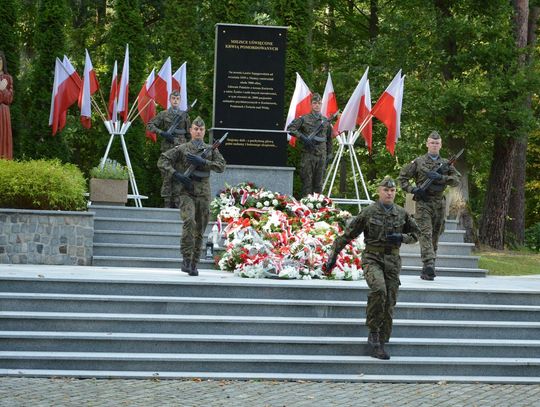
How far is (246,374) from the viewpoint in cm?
1225

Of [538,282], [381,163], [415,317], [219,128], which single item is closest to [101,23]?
A: [381,163]

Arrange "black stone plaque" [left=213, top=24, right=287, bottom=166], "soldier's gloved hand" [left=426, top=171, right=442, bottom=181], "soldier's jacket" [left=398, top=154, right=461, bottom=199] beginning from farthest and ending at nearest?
"black stone plaque" [left=213, top=24, right=287, bottom=166] → "soldier's jacket" [left=398, top=154, right=461, bottom=199] → "soldier's gloved hand" [left=426, top=171, right=442, bottom=181]

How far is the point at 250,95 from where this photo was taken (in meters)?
20.1

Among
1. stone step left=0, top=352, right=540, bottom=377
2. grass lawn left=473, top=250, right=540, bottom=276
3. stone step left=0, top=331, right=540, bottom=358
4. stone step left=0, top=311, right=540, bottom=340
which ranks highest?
grass lawn left=473, top=250, right=540, bottom=276

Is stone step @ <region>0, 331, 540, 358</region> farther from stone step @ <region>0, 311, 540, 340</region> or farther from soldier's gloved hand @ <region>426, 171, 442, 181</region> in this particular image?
soldier's gloved hand @ <region>426, 171, 442, 181</region>

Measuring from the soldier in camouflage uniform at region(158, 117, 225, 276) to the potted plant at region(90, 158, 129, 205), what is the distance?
374cm

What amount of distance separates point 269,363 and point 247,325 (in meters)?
0.76

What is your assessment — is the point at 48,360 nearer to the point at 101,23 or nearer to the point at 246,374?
the point at 246,374

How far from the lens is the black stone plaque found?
1989 centimetres

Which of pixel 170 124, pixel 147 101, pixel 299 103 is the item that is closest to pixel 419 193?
pixel 170 124

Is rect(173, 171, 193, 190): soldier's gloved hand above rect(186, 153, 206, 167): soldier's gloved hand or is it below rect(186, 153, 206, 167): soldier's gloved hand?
below

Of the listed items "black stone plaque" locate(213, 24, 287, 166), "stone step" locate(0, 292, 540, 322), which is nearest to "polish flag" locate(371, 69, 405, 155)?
"black stone plaque" locate(213, 24, 287, 166)

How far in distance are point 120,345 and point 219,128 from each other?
315 inches

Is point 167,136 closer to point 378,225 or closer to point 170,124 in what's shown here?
point 170,124
